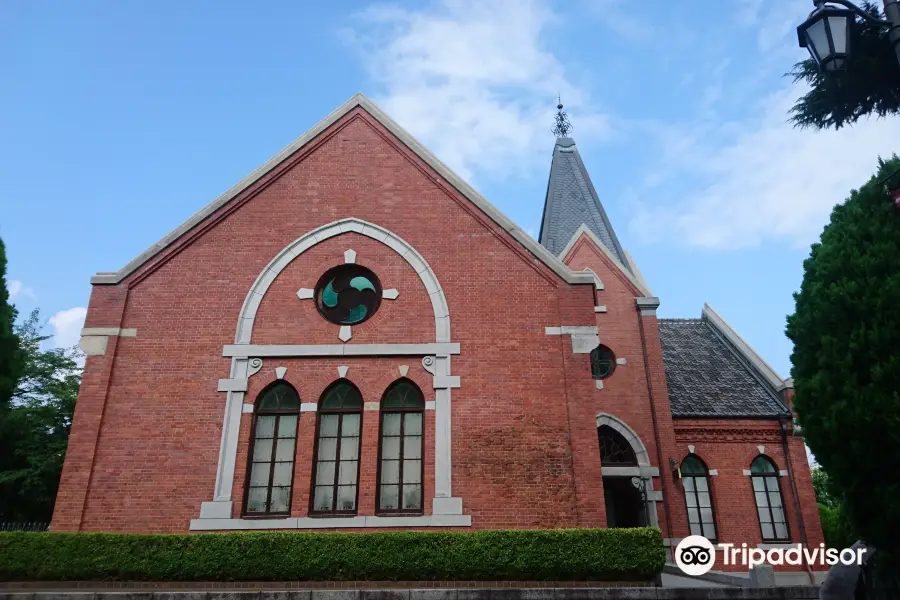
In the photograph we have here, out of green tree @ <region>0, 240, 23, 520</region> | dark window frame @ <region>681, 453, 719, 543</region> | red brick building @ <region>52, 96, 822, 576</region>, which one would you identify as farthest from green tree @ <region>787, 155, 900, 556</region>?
green tree @ <region>0, 240, 23, 520</region>

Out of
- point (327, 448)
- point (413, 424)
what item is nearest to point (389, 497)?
point (413, 424)

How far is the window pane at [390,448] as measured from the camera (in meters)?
12.9

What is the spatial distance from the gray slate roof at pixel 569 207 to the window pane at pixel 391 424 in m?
12.3

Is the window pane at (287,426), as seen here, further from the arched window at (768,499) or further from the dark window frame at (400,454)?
the arched window at (768,499)

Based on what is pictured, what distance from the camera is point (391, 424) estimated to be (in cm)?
1318

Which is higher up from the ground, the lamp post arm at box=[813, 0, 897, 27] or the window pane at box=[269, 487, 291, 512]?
the lamp post arm at box=[813, 0, 897, 27]

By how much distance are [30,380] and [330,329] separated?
72.7 ft

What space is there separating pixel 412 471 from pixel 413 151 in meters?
7.74

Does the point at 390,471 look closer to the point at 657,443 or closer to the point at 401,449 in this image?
the point at 401,449

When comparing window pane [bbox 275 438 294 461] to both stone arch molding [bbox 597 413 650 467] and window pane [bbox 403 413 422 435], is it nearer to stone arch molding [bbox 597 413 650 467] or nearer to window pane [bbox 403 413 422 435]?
window pane [bbox 403 413 422 435]

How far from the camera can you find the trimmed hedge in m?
10.9

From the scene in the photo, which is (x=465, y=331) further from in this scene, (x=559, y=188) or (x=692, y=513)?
(x=559, y=188)

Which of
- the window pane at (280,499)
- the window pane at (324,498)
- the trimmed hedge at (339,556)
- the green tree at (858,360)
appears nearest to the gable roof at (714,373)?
the trimmed hedge at (339,556)

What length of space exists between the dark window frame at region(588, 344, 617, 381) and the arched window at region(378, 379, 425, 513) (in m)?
8.70
